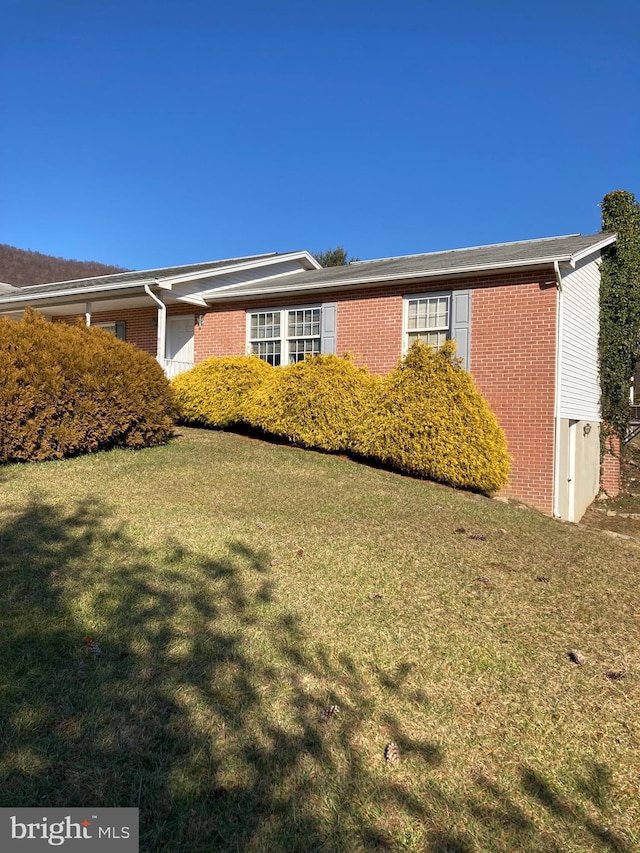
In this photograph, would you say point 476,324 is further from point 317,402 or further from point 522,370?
point 317,402

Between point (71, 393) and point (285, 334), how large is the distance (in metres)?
6.05

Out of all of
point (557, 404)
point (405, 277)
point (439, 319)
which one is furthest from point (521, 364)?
point (405, 277)

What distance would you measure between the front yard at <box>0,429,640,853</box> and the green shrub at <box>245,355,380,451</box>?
15.1ft

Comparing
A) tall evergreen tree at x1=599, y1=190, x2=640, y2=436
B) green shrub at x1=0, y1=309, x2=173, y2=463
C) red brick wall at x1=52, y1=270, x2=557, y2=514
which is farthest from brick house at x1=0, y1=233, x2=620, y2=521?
green shrub at x1=0, y1=309, x2=173, y2=463

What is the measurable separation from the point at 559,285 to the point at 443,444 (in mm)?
3543

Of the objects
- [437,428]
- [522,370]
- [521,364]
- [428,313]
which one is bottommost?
[437,428]

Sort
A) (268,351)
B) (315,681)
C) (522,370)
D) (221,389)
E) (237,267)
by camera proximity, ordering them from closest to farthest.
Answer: (315,681)
(522,370)
(221,389)
(268,351)
(237,267)

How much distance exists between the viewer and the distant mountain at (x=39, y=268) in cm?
4566

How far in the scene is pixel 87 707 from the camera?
2861 mm

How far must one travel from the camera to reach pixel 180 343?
15367 mm

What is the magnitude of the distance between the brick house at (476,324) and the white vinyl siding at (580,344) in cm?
4

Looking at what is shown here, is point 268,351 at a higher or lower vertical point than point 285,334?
lower

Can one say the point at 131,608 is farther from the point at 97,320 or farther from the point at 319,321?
the point at 97,320

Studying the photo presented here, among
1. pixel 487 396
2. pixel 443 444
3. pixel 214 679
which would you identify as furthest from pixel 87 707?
pixel 487 396
